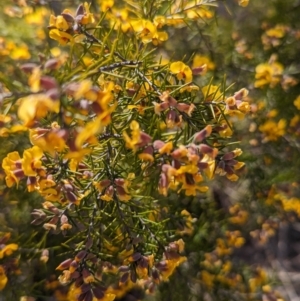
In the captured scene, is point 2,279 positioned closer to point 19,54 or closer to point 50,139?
point 50,139

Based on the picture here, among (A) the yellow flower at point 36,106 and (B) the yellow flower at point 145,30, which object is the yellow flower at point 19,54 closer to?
(B) the yellow flower at point 145,30

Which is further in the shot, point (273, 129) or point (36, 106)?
point (273, 129)

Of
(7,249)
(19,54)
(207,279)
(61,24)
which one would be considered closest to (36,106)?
(61,24)

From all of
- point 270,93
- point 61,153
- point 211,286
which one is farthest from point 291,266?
point 61,153

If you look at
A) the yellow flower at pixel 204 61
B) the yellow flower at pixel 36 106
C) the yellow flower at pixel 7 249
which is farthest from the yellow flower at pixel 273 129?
the yellow flower at pixel 36 106

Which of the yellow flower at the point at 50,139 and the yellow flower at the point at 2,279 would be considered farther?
the yellow flower at the point at 2,279

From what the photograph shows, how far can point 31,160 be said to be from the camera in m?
1.15

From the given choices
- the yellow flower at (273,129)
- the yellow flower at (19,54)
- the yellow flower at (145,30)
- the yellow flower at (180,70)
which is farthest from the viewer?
the yellow flower at (273,129)

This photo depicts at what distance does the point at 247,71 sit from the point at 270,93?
229 mm

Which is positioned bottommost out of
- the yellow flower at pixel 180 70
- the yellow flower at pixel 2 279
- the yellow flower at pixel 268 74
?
the yellow flower at pixel 2 279

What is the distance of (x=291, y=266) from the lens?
364cm

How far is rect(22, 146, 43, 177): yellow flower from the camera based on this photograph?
114 cm

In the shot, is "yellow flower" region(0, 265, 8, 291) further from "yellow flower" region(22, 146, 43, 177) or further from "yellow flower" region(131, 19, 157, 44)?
"yellow flower" region(131, 19, 157, 44)

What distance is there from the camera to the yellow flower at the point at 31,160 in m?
1.14
